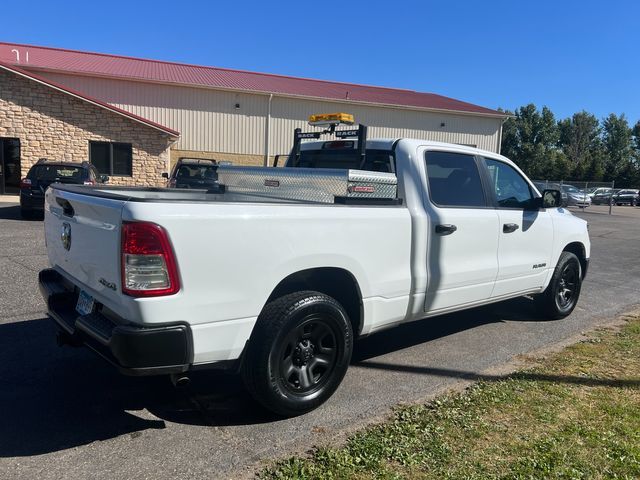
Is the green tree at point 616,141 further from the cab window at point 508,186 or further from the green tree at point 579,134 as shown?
the cab window at point 508,186

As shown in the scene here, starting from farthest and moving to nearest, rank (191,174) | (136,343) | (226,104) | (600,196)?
(600,196)
(226,104)
(191,174)
(136,343)

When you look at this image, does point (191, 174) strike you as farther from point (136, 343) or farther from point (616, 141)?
point (616, 141)

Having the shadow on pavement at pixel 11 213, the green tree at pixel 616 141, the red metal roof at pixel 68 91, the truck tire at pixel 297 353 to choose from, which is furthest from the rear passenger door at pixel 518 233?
the green tree at pixel 616 141

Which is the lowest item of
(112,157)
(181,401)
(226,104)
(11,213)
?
(181,401)

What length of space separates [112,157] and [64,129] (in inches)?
79.7

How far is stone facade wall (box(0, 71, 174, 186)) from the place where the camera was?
1945cm

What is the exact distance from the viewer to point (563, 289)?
6.38 m

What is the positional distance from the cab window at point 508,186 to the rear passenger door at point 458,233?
265 millimetres

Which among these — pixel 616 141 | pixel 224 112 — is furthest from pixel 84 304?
pixel 616 141

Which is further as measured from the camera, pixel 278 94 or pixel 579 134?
pixel 579 134

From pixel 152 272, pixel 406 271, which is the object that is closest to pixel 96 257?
pixel 152 272

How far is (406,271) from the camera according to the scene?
4168mm

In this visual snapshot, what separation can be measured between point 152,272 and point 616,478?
278 centimetres

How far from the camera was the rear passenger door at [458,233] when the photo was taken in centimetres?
443
